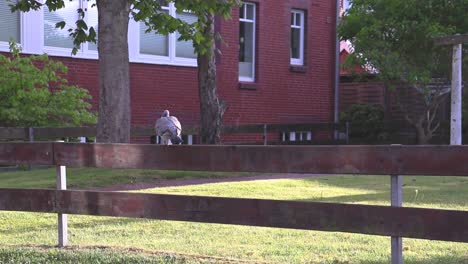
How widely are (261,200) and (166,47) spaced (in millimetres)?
13904

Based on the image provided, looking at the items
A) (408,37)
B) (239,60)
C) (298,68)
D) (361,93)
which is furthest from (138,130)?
(361,93)

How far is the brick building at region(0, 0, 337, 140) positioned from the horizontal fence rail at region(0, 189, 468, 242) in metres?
10.9

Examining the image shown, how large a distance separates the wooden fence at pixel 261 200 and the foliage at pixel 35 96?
8.37 meters

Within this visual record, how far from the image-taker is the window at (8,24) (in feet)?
51.8

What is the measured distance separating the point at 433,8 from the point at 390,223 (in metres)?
14.7

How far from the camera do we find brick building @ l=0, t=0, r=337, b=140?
16766 millimetres

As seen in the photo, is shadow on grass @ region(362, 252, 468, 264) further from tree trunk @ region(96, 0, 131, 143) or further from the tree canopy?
tree trunk @ region(96, 0, 131, 143)

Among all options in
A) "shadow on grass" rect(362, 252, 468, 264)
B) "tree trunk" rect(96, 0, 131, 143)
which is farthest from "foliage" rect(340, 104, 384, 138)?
"shadow on grass" rect(362, 252, 468, 264)

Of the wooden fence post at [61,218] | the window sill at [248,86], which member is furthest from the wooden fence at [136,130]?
the wooden fence post at [61,218]

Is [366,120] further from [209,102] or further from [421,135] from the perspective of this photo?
[209,102]

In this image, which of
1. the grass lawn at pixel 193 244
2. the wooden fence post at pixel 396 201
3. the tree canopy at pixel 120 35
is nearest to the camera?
the wooden fence post at pixel 396 201

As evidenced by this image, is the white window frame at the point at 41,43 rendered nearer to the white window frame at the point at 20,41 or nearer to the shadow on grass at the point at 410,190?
the white window frame at the point at 20,41

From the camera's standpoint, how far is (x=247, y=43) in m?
20.6

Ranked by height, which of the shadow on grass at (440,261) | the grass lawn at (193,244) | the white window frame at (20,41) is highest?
the white window frame at (20,41)
